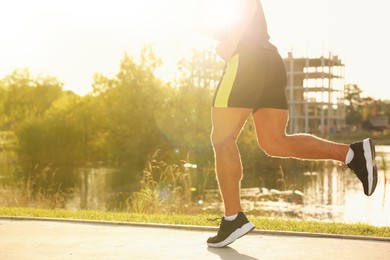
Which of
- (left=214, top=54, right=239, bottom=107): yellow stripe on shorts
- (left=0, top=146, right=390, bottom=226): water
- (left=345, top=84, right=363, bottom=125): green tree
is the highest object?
(left=345, top=84, right=363, bottom=125): green tree

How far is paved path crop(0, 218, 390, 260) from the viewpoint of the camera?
4410mm

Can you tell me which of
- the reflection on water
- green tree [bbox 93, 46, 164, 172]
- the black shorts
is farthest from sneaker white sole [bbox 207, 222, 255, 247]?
green tree [bbox 93, 46, 164, 172]

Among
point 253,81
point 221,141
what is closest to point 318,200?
point 221,141

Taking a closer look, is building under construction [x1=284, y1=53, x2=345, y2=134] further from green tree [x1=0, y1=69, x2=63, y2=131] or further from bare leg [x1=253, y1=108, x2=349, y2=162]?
bare leg [x1=253, y1=108, x2=349, y2=162]

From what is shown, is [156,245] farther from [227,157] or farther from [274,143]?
[274,143]

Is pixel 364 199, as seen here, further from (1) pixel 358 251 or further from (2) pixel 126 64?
(2) pixel 126 64

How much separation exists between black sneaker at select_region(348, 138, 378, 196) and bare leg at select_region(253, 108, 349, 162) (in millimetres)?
70

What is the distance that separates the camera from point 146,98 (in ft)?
132

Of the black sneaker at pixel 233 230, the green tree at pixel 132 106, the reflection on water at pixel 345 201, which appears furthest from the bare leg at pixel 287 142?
the green tree at pixel 132 106

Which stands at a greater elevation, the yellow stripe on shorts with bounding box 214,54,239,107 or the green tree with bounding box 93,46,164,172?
the green tree with bounding box 93,46,164,172

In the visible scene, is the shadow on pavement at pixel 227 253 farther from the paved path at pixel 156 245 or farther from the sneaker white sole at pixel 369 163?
the sneaker white sole at pixel 369 163

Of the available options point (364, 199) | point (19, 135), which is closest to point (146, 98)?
point (19, 135)

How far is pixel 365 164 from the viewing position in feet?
15.3

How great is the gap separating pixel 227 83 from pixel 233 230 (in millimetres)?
941
